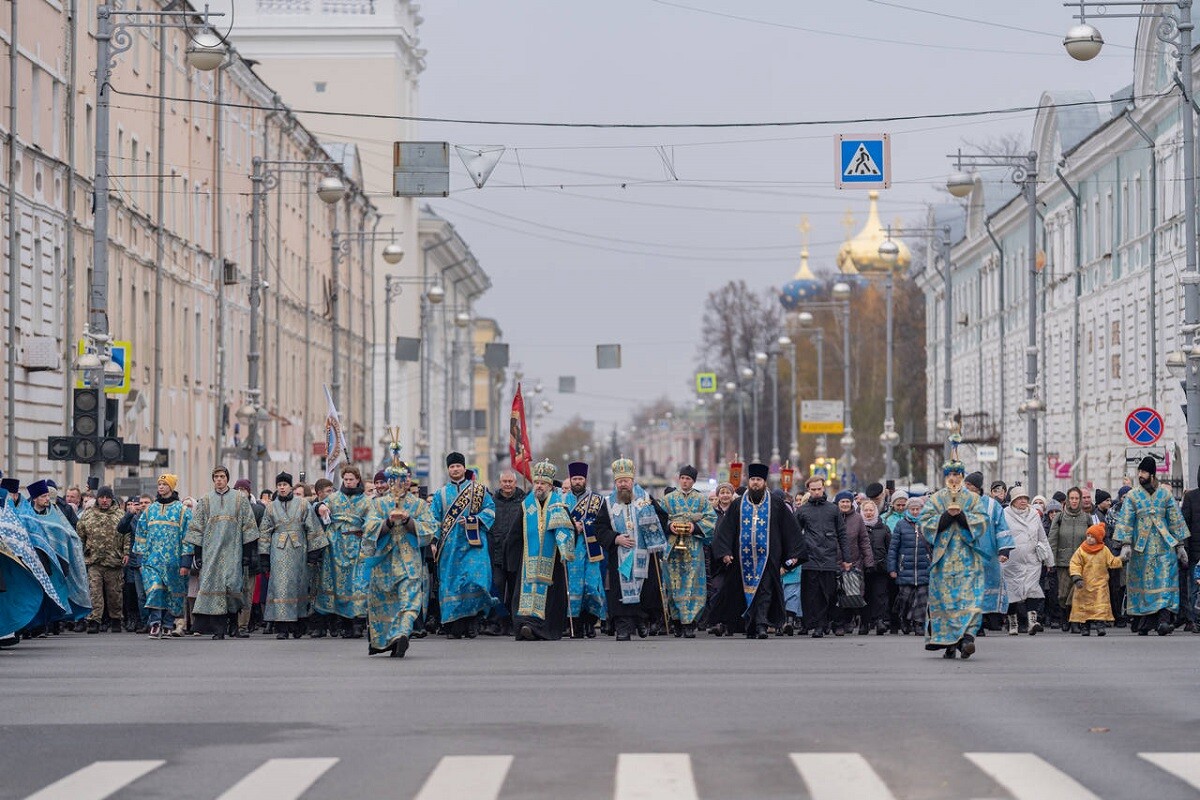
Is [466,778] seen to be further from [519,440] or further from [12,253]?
[12,253]

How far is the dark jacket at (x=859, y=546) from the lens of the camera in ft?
83.5

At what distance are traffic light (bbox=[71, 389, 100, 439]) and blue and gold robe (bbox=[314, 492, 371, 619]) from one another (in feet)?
14.7

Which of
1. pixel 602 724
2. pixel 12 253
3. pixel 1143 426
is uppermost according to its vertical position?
pixel 12 253

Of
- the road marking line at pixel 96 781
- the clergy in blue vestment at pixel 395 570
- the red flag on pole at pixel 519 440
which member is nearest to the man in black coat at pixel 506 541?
the clergy in blue vestment at pixel 395 570

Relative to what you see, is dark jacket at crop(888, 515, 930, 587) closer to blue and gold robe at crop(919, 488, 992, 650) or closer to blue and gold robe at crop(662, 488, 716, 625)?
blue and gold robe at crop(662, 488, 716, 625)

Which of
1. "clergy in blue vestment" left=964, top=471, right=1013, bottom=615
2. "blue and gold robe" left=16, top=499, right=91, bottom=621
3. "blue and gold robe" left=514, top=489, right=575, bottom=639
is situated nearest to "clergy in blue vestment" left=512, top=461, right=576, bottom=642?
"blue and gold robe" left=514, top=489, right=575, bottom=639

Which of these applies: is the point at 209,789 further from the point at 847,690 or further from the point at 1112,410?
the point at 1112,410

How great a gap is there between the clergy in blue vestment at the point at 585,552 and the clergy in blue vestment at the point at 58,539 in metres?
4.95

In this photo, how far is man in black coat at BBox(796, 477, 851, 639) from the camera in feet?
82.1

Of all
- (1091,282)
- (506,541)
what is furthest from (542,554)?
(1091,282)

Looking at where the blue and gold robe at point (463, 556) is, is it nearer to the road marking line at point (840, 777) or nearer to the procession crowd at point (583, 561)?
the procession crowd at point (583, 561)

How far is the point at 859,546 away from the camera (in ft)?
83.7

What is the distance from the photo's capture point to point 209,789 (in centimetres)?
1079

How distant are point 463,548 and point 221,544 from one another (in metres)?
2.61
